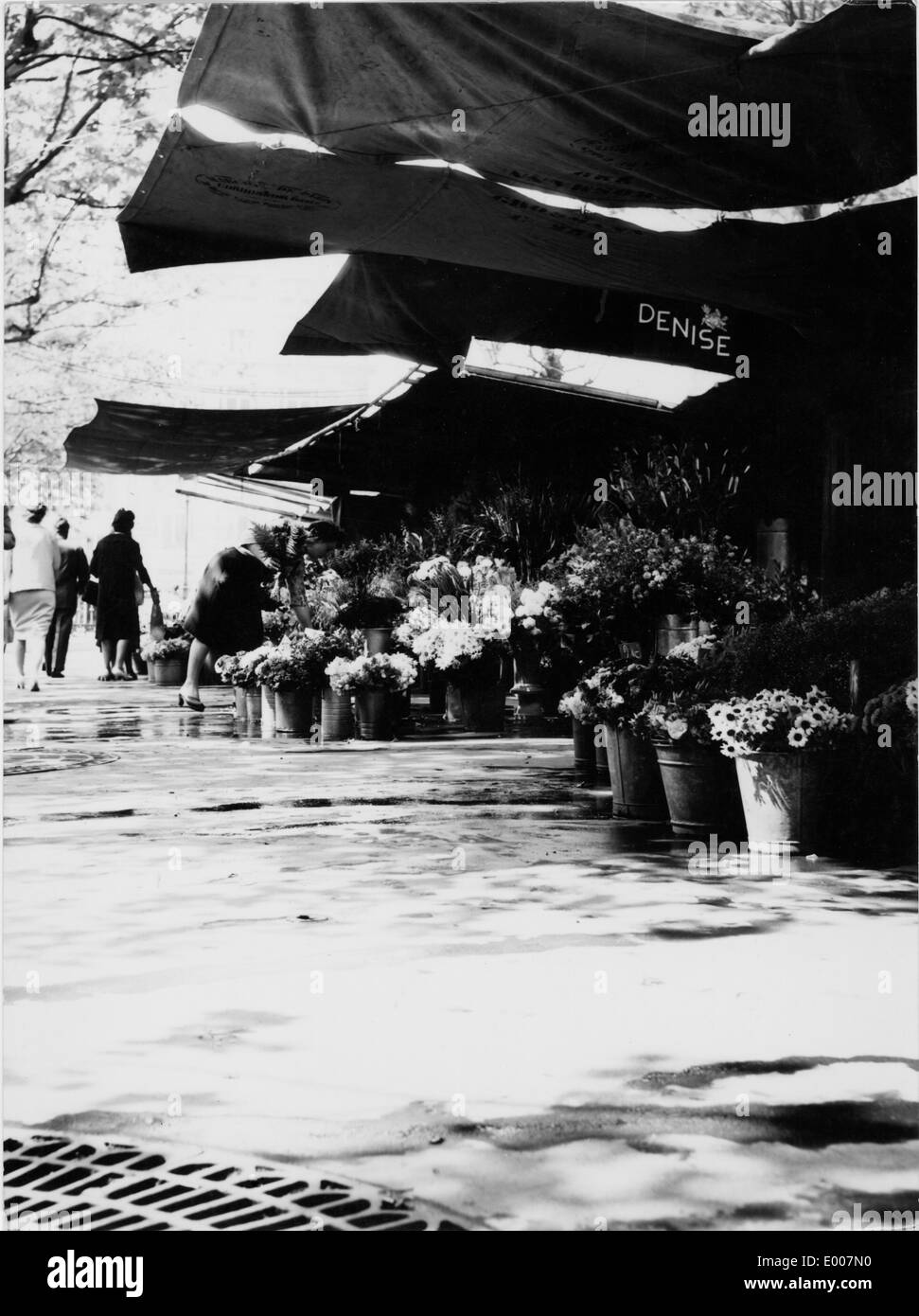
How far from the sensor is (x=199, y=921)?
5004mm

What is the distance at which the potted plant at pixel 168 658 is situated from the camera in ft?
54.9

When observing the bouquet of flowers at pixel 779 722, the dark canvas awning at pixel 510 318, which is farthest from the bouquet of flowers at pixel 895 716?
the dark canvas awning at pixel 510 318

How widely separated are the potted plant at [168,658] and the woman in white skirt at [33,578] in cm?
289

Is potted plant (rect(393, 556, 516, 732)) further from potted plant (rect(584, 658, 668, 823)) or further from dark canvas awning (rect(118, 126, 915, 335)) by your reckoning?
dark canvas awning (rect(118, 126, 915, 335))

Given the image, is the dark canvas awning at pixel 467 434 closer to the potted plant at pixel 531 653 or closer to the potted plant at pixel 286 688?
the potted plant at pixel 531 653

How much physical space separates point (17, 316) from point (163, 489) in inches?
155

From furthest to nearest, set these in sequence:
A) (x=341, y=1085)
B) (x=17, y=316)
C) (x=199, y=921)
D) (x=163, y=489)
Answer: (x=163, y=489), (x=17, y=316), (x=199, y=921), (x=341, y=1085)

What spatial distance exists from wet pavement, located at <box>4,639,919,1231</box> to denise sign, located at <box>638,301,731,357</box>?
175 inches

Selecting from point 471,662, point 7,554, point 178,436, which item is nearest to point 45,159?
point 178,436

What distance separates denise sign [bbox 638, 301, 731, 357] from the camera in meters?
9.89

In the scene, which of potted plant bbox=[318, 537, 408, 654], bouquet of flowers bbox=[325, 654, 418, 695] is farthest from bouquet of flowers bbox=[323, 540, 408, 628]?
bouquet of flowers bbox=[325, 654, 418, 695]

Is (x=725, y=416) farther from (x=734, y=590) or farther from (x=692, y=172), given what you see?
(x=692, y=172)

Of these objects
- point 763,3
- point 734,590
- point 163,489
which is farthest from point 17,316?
point 734,590
